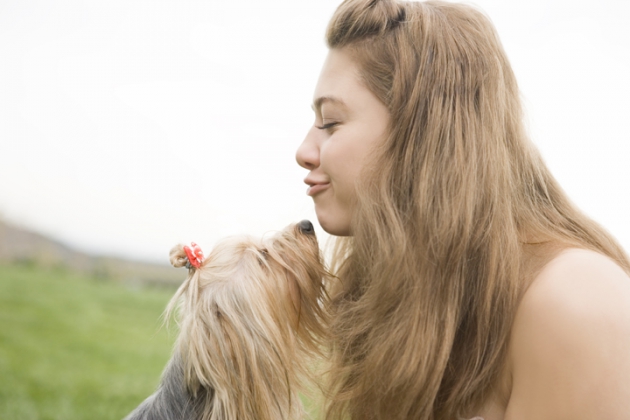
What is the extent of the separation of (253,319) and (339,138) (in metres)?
0.94

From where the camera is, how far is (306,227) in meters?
3.04

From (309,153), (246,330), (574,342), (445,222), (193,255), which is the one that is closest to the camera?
(574,342)

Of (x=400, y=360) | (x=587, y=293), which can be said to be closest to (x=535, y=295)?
(x=587, y=293)

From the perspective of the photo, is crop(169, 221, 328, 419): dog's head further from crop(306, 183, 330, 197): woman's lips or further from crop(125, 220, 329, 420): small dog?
crop(306, 183, 330, 197): woman's lips

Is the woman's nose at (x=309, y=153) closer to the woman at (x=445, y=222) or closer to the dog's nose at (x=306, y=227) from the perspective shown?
the woman at (x=445, y=222)

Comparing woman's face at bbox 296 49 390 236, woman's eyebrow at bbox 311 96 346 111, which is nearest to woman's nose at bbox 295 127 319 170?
woman's face at bbox 296 49 390 236

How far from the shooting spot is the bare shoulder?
6.58 feet

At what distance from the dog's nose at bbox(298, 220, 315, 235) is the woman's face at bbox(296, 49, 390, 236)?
33 cm

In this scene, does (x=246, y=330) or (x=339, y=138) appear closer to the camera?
(x=339, y=138)

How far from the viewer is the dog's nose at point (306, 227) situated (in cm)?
302

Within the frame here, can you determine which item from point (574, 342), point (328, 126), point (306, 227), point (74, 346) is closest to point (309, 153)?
point (328, 126)

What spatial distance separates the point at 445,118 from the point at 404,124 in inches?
6.3

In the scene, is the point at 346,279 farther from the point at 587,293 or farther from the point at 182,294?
the point at 587,293

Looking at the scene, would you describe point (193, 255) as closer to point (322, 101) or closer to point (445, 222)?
point (322, 101)
